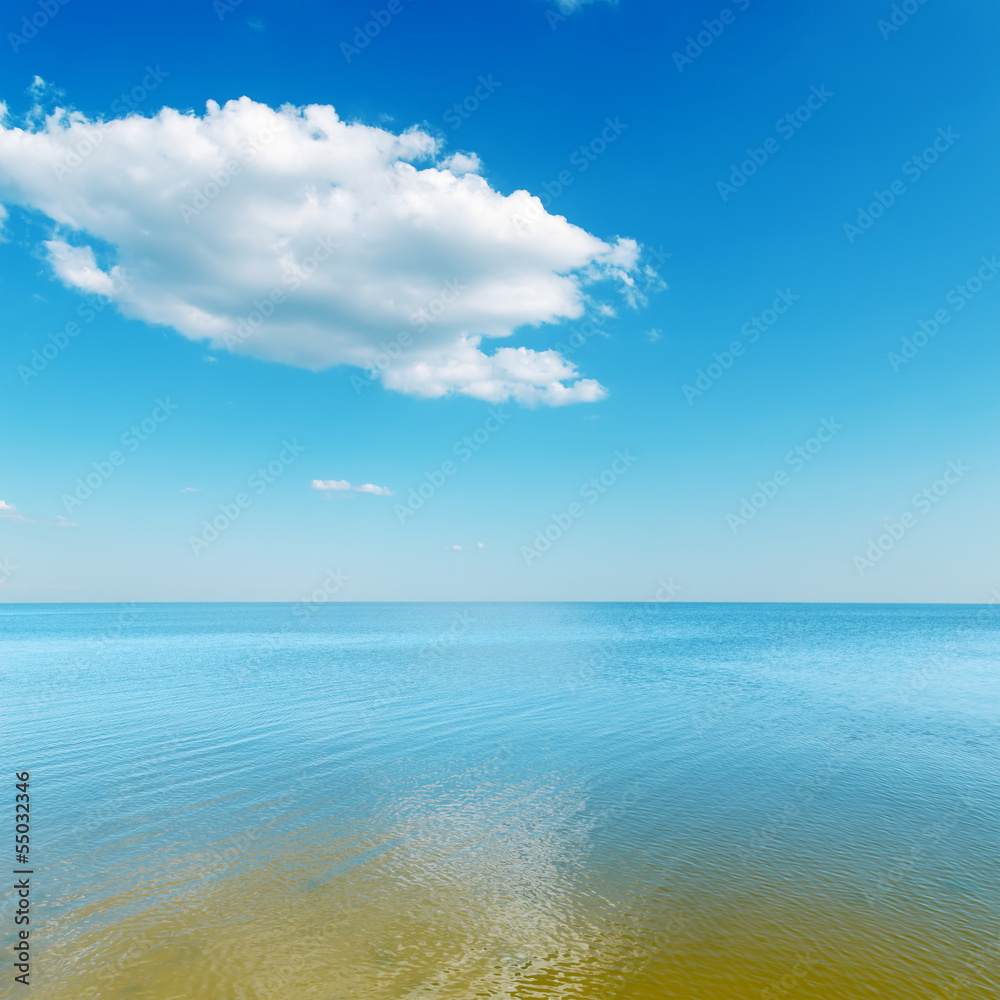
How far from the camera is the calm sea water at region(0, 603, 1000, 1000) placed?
925 centimetres

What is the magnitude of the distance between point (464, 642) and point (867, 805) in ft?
188

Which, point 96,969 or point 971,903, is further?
point 971,903

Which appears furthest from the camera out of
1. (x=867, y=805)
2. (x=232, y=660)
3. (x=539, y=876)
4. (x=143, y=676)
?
(x=232, y=660)

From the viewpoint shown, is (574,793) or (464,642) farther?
(464,642)

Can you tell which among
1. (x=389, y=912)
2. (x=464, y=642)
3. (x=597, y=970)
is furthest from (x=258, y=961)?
(x=464, y=642)

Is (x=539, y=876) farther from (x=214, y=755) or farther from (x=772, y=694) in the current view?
(x=772, y=694)

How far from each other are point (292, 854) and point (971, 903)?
44.5 ft

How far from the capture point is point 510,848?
1373 cm

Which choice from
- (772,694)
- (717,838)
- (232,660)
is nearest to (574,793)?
(717,838)

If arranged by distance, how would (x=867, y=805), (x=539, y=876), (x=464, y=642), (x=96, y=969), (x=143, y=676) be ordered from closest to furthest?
(x=96, y=969) < (x=539, y=876) < (x=867, y=805) < (x=143, y=676) < (x=464, y=642)

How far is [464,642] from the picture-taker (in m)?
71.1

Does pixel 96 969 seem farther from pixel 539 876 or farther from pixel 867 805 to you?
pixel 867 805

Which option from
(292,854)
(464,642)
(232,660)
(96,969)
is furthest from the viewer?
(464,642)

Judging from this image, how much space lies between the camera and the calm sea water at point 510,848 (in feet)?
30.3
